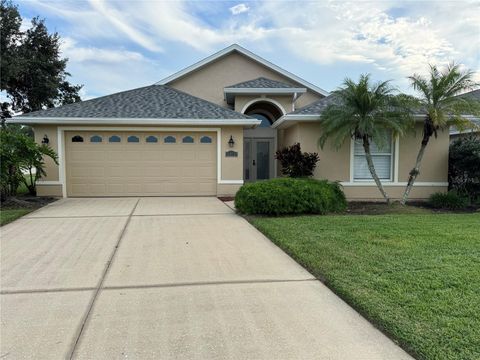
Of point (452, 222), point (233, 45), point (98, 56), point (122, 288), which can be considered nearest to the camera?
point (122, 288)

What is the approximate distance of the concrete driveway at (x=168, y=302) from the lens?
2.82 metres

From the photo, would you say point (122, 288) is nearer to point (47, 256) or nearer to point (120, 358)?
point (120, 358)

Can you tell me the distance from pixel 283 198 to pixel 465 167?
7.38 m

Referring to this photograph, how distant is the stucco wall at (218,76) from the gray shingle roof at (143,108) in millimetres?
1881

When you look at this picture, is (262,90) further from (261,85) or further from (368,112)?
(368,112)

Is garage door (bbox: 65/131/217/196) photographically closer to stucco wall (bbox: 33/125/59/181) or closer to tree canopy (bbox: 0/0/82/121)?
stucco wall (bbox: 33/125/59/181)

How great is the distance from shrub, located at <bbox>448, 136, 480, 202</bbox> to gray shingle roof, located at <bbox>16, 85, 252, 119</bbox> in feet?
24.6

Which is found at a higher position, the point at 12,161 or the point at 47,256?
the point at 12,161

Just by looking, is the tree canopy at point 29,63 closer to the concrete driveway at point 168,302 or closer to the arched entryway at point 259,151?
the arched entryway at point 259,151

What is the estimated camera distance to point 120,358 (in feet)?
8.76

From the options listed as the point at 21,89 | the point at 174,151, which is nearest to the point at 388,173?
the point at 174,151

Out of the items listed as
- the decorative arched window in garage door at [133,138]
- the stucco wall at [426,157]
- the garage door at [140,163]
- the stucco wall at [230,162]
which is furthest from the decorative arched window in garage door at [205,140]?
the stucco wall at [426,157]

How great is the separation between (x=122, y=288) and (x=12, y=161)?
26.2 feet

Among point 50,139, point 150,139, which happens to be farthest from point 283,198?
point 50,139
